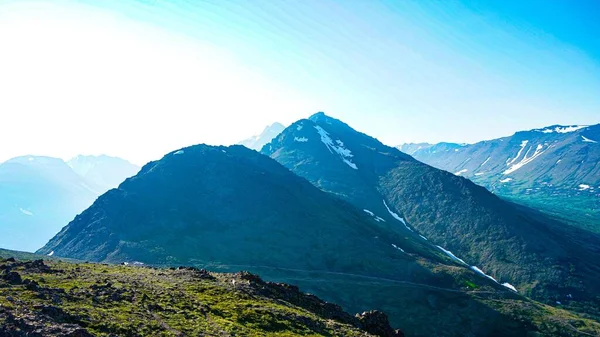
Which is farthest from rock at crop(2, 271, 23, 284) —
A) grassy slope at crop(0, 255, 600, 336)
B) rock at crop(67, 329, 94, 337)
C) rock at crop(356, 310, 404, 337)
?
rock at crop(356, 310, 404, 337)

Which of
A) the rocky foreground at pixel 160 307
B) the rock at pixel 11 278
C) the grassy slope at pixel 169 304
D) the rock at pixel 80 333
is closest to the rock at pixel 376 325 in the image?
the rocky foreground at pixel 160 307

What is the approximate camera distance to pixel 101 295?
155ft

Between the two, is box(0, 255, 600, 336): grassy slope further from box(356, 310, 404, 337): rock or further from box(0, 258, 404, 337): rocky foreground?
box(356, 310, 404, 337): rock

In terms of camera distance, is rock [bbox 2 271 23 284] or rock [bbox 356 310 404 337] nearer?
rock [bbox 2 271 23 284]

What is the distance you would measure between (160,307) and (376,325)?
32756mm

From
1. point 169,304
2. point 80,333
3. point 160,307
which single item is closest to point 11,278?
point 160,307

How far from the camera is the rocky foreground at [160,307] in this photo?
121 ft

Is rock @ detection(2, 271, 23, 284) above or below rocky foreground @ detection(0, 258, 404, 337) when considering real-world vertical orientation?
above

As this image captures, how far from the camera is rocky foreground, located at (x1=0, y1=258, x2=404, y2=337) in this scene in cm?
3691

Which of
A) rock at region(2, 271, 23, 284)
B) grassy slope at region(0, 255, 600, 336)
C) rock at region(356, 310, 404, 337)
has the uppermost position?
rock at region(2, 271, 23, 284)

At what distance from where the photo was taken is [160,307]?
154ft

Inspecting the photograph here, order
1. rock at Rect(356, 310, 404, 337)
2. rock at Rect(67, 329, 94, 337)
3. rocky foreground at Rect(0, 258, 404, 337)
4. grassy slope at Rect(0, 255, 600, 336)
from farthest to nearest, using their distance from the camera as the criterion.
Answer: rock at Rect(356, 310, 404, 337) < grassy slope at Rect(0, 255, 600, 336) < rocky foreground at Rect(0, 258, 404, 337) < rock at Rect(67, 329, 94, 337)

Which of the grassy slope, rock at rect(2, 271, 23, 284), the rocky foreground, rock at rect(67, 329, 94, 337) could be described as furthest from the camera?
rock at rect(2, 271, 23, 284)

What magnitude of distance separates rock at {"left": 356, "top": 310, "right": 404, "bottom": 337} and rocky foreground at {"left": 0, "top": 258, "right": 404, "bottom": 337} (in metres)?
0.16
